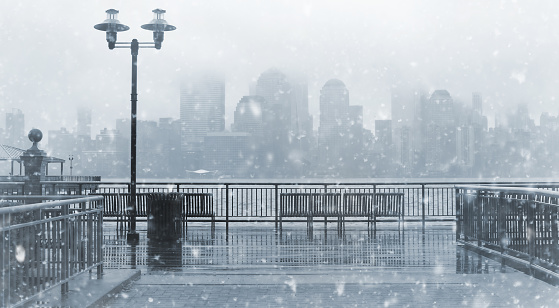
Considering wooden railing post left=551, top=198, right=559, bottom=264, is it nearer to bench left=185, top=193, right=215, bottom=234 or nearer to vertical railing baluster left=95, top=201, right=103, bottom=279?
vertical railing baluster left=95, top=201, right=103, bottom=279

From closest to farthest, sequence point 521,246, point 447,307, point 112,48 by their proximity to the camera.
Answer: point 447,307 → point 521,246 → point 112,48

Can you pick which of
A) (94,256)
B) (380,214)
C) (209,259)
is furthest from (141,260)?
(380,214)

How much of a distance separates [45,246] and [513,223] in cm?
695

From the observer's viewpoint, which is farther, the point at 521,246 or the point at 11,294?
the point at 521,246

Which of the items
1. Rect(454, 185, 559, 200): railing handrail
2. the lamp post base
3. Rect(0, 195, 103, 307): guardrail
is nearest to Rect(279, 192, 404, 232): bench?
the lamp post base

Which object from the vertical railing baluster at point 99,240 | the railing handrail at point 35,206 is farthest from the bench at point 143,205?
the railing handrail at point 35,206

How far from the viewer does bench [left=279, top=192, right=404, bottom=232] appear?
15.6 m

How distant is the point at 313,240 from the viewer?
42.7ft

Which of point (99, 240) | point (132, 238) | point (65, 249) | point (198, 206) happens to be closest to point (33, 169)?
point (99, 240)

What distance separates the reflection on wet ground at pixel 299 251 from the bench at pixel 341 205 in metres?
0.75

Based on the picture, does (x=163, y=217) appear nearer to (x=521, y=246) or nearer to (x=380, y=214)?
(x=380, y=214)

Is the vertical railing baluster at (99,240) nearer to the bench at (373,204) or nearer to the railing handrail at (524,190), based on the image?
the railing handrail at (524,190)

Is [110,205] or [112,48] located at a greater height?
[112,48]

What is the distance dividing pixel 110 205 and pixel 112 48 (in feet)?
13.6
